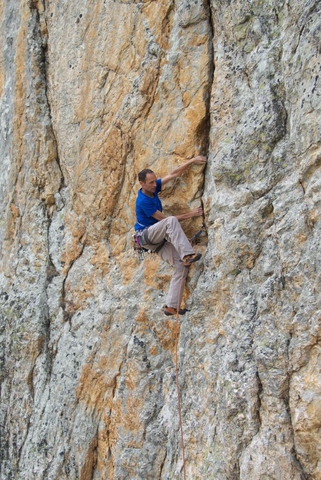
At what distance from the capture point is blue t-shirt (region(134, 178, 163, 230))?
28.6ft

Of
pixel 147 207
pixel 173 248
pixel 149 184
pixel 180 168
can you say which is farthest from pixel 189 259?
pixel 180 168

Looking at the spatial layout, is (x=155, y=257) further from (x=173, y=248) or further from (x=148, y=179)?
(x=148, y=179)

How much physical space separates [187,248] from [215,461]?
3.13 metres

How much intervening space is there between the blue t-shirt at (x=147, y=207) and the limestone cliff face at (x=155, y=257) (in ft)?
1.18

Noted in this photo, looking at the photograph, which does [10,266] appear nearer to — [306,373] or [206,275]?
[206,275]

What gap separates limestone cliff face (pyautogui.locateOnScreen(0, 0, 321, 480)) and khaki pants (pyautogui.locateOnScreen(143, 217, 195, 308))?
0.22m

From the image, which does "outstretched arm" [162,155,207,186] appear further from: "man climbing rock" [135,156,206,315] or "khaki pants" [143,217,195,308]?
"khaki pants" [143,217,195,308]

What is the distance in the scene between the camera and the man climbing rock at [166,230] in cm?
827

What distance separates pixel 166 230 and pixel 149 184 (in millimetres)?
870

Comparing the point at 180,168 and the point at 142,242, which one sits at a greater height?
the point at 180,168

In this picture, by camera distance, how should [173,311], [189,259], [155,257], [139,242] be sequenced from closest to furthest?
[189,259], [173,311], [139,242], [155,257]

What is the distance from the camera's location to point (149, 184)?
8672mm

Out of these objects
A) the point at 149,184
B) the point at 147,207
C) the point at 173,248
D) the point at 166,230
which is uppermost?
the point at 149,184

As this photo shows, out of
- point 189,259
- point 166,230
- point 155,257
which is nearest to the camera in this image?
point 189,259
